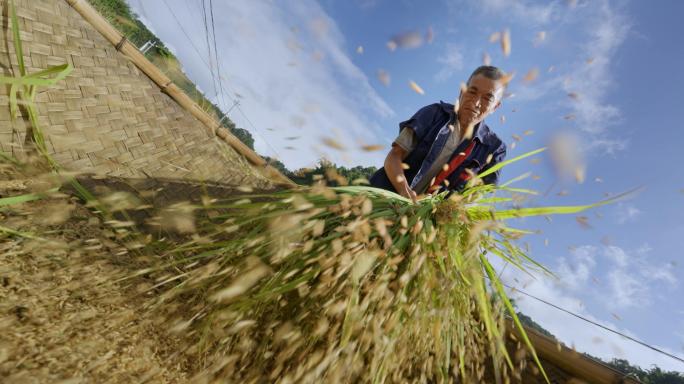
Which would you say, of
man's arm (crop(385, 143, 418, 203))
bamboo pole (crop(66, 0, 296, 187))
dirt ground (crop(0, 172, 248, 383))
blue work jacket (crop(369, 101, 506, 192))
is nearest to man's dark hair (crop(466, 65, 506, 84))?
blue work jacket (crop(369, 101, 506, 192))

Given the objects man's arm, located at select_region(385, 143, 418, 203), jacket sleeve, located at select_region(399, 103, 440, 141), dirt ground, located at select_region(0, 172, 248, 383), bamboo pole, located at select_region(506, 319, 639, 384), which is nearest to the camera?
dirt ground, located at select_region(0, 172, 248, 383)

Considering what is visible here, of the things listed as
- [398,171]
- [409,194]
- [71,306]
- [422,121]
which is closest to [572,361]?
[409,194]

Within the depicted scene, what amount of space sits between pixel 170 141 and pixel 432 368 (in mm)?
1346

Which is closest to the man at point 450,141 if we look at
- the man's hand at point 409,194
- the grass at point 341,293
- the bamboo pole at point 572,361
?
the man's hand at point 409,194

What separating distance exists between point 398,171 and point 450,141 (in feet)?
1.26

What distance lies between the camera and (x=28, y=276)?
73cm

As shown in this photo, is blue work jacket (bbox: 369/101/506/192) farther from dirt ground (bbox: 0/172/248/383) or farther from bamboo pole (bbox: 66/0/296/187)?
dirt ground (bbox: 0/172/248/383)

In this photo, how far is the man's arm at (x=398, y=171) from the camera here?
3.80 feet

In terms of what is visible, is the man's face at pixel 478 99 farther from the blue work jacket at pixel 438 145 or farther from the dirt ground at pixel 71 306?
the dirt ground at pixel 71 306

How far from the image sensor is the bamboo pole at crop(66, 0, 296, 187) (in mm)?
1329

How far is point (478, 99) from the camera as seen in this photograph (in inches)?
54.8

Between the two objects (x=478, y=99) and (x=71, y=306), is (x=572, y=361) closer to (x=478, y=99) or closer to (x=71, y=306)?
(x=478, y=99)

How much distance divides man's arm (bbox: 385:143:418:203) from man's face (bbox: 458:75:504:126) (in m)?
0.31

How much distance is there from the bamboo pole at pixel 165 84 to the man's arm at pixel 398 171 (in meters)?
0.41
